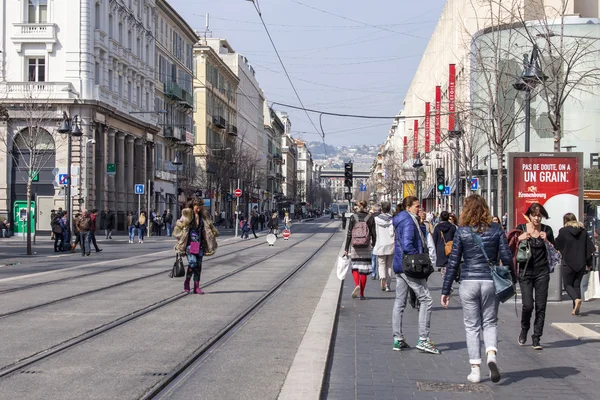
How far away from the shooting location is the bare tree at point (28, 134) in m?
46.8

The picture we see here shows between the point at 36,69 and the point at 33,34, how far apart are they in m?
2.03

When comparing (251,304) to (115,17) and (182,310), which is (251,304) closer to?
(182,310)

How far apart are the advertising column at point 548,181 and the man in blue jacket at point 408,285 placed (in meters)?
7.60

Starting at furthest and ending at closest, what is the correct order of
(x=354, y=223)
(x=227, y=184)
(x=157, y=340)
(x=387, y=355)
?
(x=227, y=184)
(x=354, y=223)
(x=157, y=340)
(x=387, y=355)

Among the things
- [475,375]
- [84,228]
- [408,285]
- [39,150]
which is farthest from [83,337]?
[39,150]

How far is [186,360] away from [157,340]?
5.12 ft

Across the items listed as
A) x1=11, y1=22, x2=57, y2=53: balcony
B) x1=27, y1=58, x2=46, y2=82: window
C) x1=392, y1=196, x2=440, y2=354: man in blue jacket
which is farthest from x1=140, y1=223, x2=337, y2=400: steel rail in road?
x1=11, y1=22, x2=57, y2=53: balcony

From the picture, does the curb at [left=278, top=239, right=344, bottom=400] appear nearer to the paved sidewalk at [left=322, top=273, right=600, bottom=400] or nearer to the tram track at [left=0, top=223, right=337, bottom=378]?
the paved sidewalk at [left=322, top=273, right=600, bottom=400]

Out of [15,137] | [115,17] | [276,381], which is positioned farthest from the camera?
[115,17]

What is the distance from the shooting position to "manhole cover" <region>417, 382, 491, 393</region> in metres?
7.77

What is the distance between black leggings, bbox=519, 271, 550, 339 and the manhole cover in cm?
265

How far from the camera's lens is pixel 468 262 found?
821 cm

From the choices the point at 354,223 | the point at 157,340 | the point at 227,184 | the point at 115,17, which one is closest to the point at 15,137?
the point at 115,17

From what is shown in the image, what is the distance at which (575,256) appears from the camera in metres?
13.7
